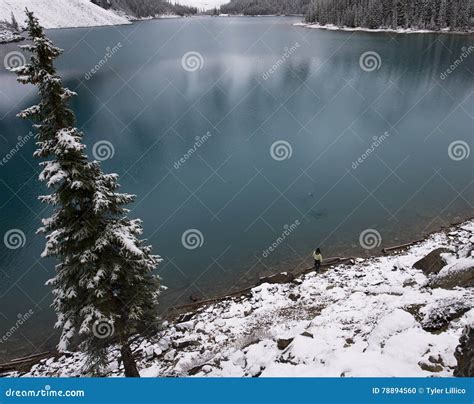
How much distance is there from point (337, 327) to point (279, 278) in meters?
7.36

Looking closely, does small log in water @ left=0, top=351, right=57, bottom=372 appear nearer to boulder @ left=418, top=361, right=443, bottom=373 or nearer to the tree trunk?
the tree trunk

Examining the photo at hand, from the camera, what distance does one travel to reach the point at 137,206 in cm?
3098

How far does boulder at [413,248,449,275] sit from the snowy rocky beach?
0.06 meters

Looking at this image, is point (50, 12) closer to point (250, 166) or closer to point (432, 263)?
point (250, 166)

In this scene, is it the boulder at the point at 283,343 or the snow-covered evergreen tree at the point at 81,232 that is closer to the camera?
the snow-covered evergreen tree at the point at 81,232

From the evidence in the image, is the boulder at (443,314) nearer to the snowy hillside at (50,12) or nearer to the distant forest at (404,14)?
the distant forest at (404,14)

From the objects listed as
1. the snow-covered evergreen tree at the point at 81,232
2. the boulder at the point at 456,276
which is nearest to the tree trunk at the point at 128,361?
the snow-covered evergreen tree at the point at 81,232

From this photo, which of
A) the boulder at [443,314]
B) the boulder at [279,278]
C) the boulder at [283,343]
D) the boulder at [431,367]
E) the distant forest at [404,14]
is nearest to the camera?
the boulder at [431,367]

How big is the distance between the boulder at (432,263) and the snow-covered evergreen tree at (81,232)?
15.1 meters

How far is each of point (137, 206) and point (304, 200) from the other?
14.6 metres

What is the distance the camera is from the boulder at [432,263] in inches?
750

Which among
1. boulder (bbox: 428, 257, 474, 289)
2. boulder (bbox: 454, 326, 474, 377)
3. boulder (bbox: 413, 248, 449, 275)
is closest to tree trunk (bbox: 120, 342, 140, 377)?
boulder (bbox: 454, 326, 474, 377)

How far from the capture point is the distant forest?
404 feet

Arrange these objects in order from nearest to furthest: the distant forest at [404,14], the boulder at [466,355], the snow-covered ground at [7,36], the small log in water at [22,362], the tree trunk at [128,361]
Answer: the boulder at [466,355] < the tree trunk at [128,361] < the small log in water at [22,362] < the distant forest at [404,14] < the snow-covered ground at [7,36]
